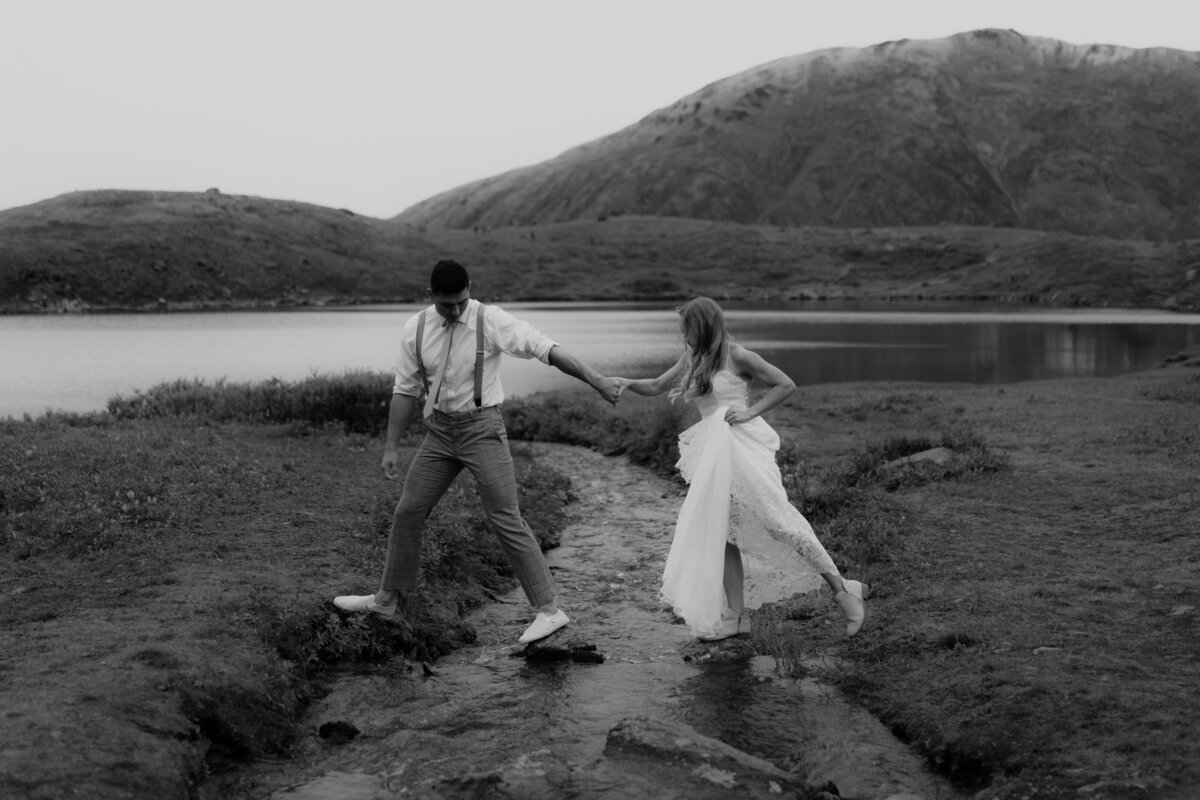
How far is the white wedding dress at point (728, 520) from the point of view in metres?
9.29

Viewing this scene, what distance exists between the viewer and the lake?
42.7m

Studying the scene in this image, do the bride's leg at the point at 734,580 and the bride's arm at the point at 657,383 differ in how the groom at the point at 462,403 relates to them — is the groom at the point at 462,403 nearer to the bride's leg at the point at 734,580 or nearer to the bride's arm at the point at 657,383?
the bride's arm at the point at 657,383

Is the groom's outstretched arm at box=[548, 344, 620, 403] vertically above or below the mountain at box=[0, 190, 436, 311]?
below

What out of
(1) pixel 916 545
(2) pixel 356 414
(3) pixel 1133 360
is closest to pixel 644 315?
(3) pixel 1133 360

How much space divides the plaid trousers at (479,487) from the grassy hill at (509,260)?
10055 cm

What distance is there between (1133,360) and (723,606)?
45213 mm

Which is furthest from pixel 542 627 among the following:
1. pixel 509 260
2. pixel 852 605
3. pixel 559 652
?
pixel 509 260

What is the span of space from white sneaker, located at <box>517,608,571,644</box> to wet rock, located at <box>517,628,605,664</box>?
0.07 metres

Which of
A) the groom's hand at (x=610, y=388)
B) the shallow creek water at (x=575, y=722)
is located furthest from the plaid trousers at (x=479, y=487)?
the groom's hand at (x=610, y=388)

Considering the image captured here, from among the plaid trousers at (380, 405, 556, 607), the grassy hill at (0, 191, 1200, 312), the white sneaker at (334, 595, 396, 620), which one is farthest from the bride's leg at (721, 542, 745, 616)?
the grassy hill at (0, 191, 1200, 312)

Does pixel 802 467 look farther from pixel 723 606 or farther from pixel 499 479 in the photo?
pixel 499 479

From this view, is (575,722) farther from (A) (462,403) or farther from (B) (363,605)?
(A) (462,403)

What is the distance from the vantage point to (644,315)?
91500 mm

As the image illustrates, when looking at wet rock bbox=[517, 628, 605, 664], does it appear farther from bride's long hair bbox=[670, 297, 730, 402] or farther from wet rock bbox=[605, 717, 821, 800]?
bride's long hair bbox=[670, 297, 730, 402]
